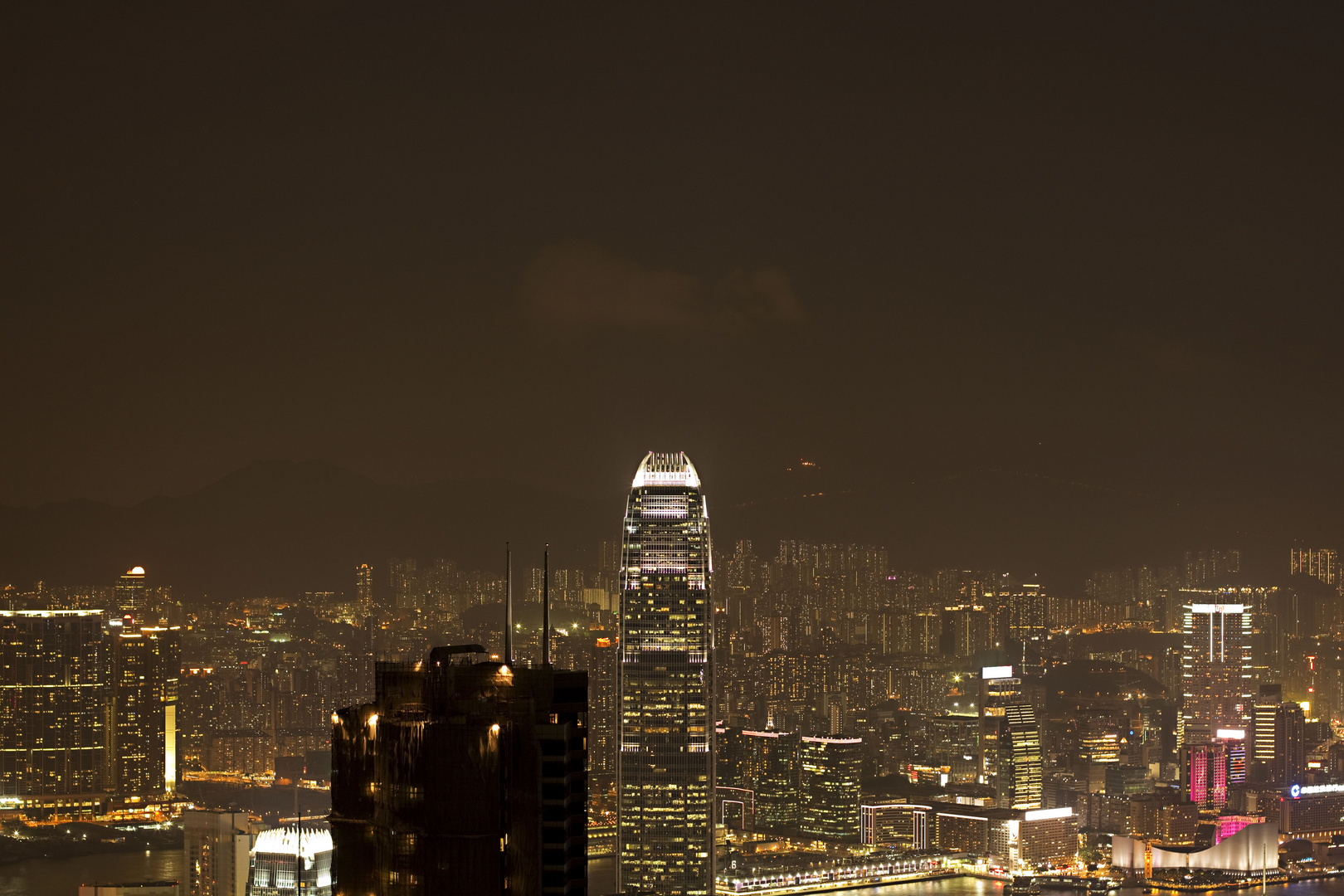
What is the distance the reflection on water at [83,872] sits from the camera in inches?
639

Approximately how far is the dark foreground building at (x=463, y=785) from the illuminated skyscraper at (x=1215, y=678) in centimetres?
1997

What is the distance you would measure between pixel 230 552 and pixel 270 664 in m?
1.28

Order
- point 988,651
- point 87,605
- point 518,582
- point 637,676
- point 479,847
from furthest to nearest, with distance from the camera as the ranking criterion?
point 988,651 → point 87,605 → point 518,582 → point 637,676 → point 479,847

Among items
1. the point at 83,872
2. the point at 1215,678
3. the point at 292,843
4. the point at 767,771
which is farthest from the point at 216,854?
the point at 1215,678

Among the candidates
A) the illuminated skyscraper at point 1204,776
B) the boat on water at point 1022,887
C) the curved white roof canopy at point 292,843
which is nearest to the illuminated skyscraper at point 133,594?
Result: the curved white roof canopy at point 292,843

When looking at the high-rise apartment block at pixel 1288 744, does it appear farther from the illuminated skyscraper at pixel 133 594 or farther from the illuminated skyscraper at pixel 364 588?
the illuminated skyscraper at pixel 133 594

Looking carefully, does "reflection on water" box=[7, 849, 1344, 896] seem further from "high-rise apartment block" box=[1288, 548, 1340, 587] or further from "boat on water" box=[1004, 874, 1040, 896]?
"high-rise apartment block" box=[1288, 548, 1340, 587]

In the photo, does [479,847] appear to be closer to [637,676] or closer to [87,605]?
[637,676]

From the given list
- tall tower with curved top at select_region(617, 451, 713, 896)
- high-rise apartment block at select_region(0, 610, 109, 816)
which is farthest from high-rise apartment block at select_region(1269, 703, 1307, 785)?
high-rise apartment block at select_region(0, 610, 109, 816)

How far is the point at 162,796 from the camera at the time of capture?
67.2 feet

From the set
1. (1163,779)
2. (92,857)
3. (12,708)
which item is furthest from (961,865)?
(12,708)

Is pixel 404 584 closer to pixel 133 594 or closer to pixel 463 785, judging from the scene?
pixel 133 594

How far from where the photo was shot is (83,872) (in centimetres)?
1734

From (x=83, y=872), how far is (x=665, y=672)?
6147mm
